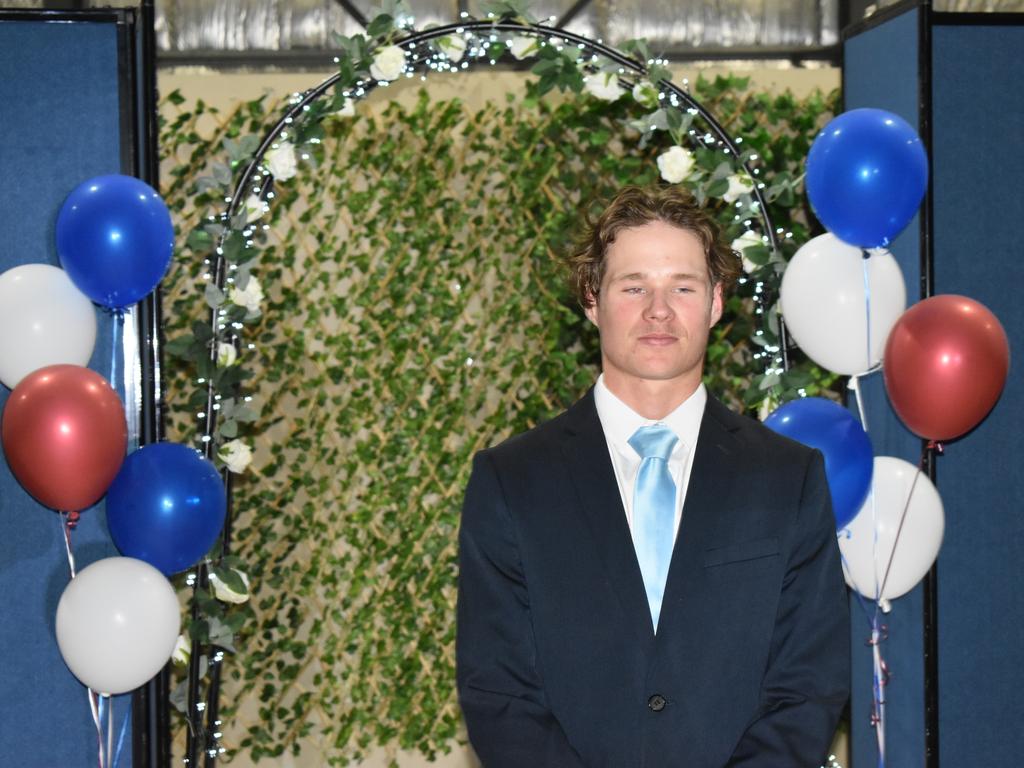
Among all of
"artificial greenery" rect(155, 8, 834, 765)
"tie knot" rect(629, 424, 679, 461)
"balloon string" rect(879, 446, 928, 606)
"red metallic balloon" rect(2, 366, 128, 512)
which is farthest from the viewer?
"artificial greenery" rect(155, 8, 834, 765)

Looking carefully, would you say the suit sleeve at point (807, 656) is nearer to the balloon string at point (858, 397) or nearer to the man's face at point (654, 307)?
the man's face at point (654, 307)

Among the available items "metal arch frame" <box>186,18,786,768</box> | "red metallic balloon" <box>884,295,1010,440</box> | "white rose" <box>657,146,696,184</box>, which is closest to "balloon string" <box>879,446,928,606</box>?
"red metallic balloon" <box>884,295,1010,440</box>

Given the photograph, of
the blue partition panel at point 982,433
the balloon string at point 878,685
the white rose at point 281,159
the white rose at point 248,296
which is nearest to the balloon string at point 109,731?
the white rose at point 248,296

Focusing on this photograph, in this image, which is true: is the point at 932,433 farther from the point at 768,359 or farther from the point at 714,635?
the point at 714,635

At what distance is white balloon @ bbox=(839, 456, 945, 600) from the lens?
9.67 feet

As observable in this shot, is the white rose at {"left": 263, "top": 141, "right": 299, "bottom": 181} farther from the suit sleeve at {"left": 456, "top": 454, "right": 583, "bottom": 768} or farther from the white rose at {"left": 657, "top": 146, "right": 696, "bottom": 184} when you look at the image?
the suit sleeve at {"left": 456, "top": 454, "right": 583, "bottom": 768}

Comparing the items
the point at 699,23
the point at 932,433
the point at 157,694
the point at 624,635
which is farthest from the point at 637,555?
the point at 699,23

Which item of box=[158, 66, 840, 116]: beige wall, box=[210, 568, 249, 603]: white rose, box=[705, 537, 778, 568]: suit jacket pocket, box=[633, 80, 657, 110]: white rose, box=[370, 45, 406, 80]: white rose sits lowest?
box=[210, 568, 249, 603]: white rose

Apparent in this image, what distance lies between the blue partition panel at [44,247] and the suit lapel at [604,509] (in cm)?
150

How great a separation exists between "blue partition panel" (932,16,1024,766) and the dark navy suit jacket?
162cm

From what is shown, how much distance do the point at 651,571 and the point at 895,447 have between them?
Answer: 177 centimetres

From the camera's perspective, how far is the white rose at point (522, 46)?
3.11 m

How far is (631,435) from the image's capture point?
1.74 meters

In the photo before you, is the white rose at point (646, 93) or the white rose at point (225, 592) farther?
the white rose at point (646, 93)
